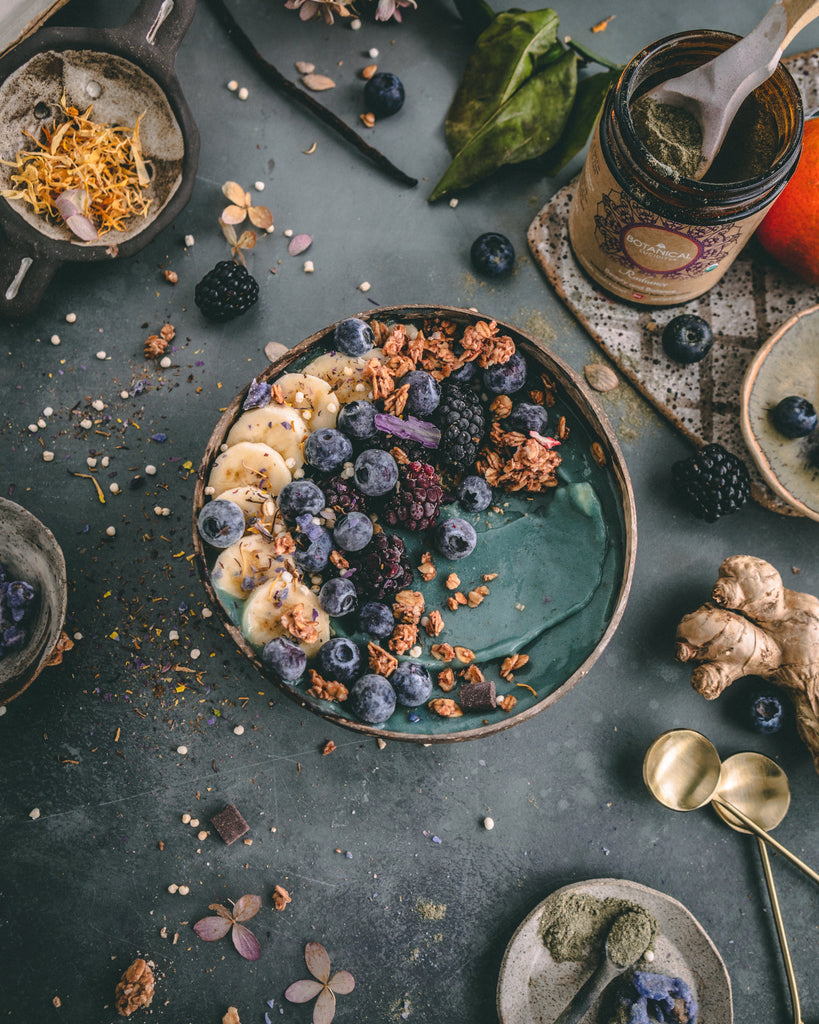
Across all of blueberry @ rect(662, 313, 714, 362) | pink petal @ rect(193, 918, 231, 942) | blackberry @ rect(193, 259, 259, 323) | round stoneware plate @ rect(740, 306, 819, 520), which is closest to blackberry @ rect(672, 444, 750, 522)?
round stoneware plate @ rect(740, 306, 819, 520)

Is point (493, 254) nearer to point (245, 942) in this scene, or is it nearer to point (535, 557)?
point (535, 557)

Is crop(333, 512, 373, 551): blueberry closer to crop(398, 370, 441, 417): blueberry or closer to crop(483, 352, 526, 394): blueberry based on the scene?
crop(398, 370, 441, 417): blueberry

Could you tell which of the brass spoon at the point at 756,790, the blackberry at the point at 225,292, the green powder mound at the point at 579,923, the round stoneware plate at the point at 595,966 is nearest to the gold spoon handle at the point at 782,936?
the brass spoon at the point at 756,790

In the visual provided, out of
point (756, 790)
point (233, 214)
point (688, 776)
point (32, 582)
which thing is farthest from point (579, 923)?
point (233, 214)

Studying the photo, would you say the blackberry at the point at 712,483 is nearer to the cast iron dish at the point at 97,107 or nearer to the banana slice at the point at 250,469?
the banana slice at the point at 250,469

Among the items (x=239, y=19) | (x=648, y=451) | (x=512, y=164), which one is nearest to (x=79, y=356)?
(x=239, y=19)
